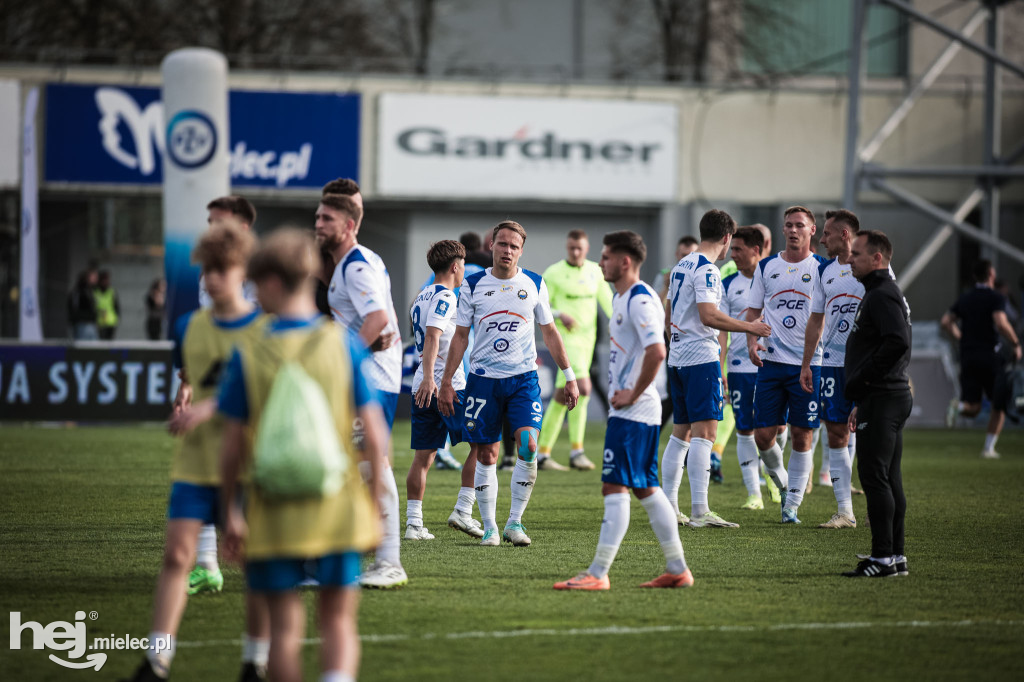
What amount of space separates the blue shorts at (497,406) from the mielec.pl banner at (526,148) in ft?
58.8

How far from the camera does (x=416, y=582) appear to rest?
7.44 meters

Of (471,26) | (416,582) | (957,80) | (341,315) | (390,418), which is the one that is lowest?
(416,582)

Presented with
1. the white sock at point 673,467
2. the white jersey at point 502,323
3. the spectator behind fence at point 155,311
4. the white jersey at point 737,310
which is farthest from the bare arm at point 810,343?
the spectator behind fence at point 155,311

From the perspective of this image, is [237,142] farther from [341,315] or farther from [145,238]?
[341,315]

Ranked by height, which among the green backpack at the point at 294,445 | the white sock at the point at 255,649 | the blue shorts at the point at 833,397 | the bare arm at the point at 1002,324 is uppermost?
the bare arm at the point at 1002,324

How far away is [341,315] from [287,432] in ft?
9.80

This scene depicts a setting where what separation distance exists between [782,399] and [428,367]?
2981 mm

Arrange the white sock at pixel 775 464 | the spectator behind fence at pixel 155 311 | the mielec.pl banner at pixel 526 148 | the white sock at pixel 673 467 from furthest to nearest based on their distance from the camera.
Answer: the spectator behind fence at pixel 155 311 → the mielec.pl banner at pixel 526 148 → the white sock at pixel 775 464 → the white sock at pixel 673 467

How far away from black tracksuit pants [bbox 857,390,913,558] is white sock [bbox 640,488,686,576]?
1292 millimetres

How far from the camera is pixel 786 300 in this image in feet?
33.8

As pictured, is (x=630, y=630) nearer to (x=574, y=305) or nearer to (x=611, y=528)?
(x=611, y=528)

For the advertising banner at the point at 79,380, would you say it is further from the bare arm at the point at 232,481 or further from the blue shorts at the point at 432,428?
the bare arm at the point at 232,481

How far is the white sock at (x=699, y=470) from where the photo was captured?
977 centimetres

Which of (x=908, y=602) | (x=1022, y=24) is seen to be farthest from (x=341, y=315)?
(x=1022, y=24)
